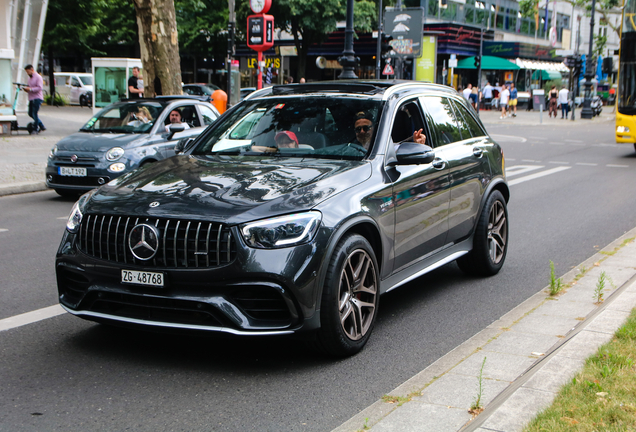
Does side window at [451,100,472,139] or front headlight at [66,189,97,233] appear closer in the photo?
front headlight at [66,189,97,233]

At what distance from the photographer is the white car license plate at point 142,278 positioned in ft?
13.5

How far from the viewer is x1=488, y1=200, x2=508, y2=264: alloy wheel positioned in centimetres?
683

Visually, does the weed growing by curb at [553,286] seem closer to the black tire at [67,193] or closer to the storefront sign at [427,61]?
the black tire at [67,193]

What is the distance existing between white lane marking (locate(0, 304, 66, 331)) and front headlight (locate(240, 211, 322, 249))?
212cm

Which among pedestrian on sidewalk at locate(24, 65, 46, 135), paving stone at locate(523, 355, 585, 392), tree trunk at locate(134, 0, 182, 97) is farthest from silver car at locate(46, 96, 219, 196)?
pedestrian on sidewalk at locate(24, 65, 46, 135)

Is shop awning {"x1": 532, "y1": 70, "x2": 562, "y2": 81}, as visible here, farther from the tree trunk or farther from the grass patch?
the grass patch

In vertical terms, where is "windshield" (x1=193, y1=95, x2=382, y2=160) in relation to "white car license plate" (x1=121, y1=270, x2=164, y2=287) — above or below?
above

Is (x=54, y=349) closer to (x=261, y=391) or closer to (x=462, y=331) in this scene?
(x=261, y=391)

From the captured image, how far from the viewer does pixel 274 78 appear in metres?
60.0

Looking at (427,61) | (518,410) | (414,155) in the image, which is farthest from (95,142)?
(427,61)

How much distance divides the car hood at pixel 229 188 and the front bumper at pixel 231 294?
242mm

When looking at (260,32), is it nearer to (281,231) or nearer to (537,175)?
(537,175)

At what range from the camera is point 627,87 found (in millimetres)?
20141

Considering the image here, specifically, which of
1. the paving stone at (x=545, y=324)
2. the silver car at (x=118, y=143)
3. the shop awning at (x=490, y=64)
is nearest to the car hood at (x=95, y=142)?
the silver car at (x=118, y=143)
